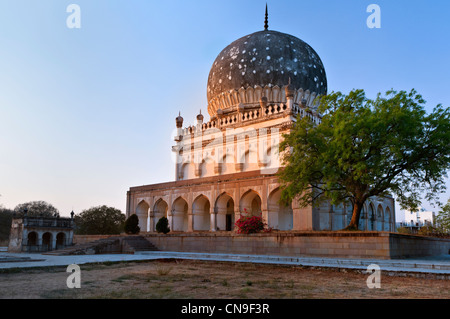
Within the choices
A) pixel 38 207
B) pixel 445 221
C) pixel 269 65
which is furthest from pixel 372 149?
pixel 38 207

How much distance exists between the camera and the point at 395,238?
11.3 metres

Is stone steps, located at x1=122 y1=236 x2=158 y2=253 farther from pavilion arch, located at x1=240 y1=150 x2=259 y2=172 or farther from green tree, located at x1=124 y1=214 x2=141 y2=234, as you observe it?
pavilion arch, located at x1=240 y1=150 x2=259 y2=172

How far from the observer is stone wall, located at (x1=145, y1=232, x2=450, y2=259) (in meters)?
11.1

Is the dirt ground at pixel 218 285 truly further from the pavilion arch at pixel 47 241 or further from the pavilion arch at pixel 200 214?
the pavilion arch at pixel 200 214

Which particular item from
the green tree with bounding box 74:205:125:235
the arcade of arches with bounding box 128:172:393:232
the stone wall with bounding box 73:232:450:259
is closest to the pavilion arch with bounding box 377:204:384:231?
the arcade of arches with bounding box 128:172:393:232

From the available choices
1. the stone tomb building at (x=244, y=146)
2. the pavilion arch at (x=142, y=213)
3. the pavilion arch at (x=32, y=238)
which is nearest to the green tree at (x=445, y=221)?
the stone tomb building at (x=244, y=146)

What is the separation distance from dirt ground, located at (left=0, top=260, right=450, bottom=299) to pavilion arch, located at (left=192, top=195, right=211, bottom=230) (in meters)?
11.3

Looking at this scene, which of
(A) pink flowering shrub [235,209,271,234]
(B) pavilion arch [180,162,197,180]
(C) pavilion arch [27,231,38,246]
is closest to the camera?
(A) pink flowering shrub [235,209,271,234]

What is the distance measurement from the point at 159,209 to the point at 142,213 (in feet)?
4.74

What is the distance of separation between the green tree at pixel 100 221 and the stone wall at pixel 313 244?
1362 cm

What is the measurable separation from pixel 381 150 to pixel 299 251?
3977 mm

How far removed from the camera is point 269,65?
23625 millimetres
